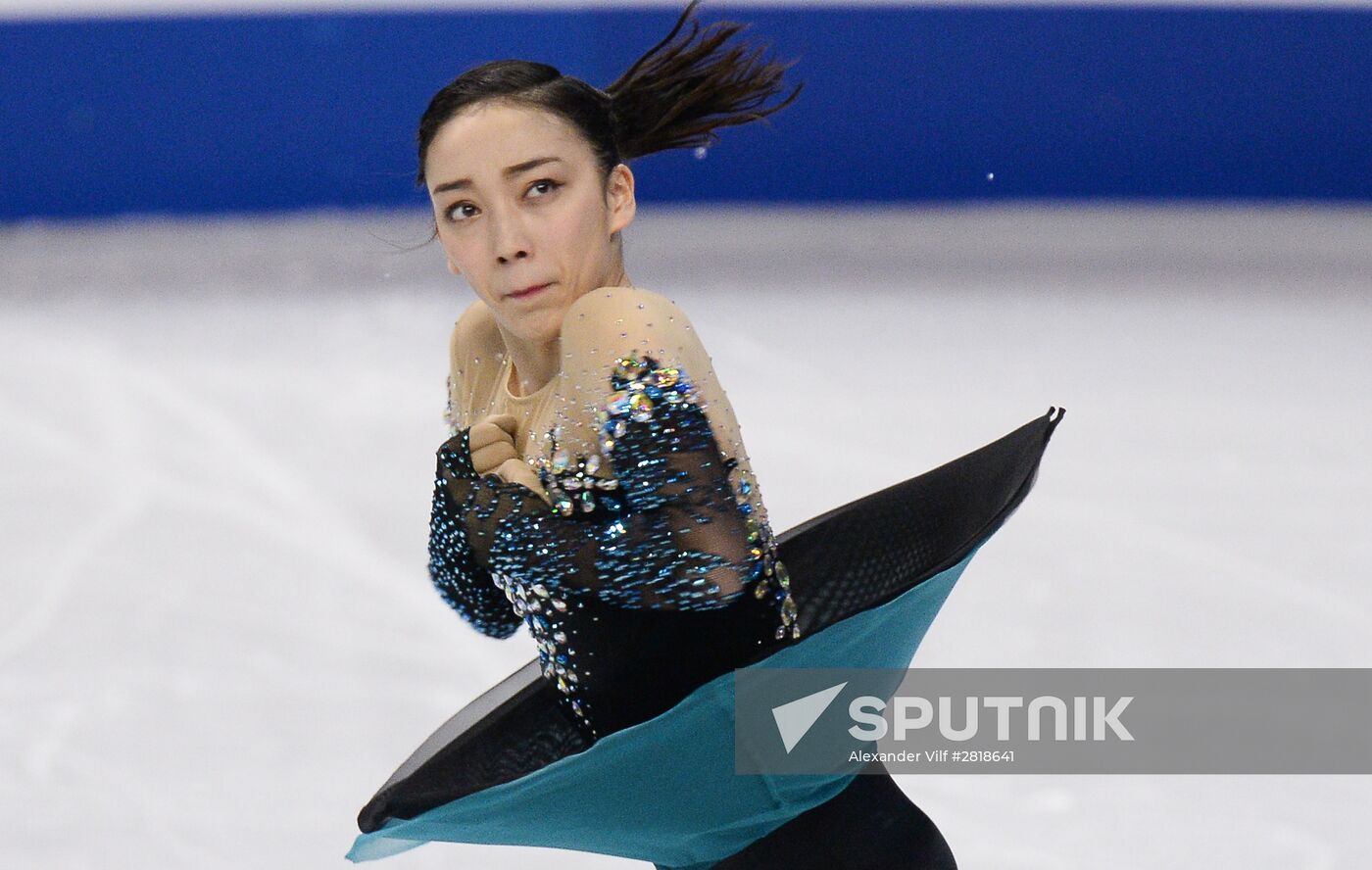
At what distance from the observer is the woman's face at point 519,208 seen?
3.84 ft

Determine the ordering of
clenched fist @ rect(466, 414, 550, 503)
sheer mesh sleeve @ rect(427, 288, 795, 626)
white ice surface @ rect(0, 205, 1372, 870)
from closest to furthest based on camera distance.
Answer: sheer mesh sleeve @ rect(427, 288, 795, 626)
clenched fist @ rect(466, 414, 550, 503)
white ice surface @ rect(0, 205, 1372, 870)

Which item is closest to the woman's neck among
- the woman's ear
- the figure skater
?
the figure skater

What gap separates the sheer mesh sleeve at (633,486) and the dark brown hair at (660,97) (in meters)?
0.18

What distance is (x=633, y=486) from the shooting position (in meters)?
1.10

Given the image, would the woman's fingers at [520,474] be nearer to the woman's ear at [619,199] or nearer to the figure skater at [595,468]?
the figure skater at [595,468]

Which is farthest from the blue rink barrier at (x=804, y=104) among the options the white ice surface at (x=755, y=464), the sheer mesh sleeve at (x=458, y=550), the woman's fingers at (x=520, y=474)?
the woman's fingers at (x=520, y=474)

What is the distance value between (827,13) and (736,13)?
292mm

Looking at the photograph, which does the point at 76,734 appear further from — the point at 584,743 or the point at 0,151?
the point at 0,151

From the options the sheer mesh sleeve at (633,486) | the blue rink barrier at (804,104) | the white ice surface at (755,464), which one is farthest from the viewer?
the blue rink barrier at (804,104)

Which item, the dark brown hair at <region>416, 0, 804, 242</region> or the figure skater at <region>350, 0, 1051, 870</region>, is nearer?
the figure skater at <region>350, 0, 1051, 870</region>

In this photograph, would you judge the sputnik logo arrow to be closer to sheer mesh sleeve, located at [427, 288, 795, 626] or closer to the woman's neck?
sheer mesh sleeve, located at [427, 288, 795, 626]

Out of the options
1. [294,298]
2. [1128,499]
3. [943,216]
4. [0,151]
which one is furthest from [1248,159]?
[0,151]

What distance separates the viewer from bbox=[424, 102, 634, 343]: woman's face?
1170 mm

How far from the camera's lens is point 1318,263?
13.6 ft
